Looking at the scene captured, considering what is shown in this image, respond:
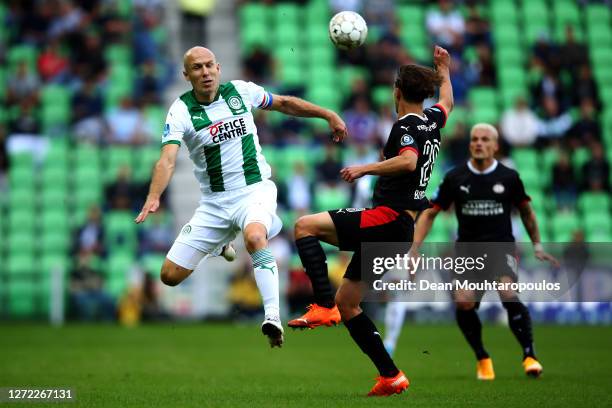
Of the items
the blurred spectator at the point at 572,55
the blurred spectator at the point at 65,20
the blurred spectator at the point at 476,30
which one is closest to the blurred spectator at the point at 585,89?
the blurred spectator at the point at 572,55

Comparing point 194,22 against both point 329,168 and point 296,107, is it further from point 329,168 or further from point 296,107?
point 296,107

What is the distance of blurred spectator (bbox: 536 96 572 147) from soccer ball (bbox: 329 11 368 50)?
13033mm

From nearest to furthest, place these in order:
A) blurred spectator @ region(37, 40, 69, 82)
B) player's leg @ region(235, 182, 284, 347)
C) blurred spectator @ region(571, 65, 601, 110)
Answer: player's leg @ region(235, 182, 284, 347) → blurred spectator @ region(571, 65, 601, 110) → blurred spectator @ region(37, 40, 69, 82)

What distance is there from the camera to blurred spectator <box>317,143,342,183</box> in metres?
20.2

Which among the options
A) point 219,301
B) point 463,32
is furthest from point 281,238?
point 463,32

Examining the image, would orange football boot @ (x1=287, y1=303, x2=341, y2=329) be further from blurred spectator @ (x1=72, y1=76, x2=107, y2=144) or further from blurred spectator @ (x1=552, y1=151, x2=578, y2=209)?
blurred spectator @ (x1=72, y1=76, x2=107, y2=144)

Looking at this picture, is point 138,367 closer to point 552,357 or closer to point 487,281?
point 487,281

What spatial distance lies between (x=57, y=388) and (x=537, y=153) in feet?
46.9

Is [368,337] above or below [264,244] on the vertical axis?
below

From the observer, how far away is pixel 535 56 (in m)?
22.9

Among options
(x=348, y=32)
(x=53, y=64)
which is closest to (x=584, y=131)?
(x=53, y=64)

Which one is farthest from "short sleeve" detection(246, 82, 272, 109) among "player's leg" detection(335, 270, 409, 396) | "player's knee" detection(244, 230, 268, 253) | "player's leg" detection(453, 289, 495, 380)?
"player's leg" detection(453, 289, 495, 380)

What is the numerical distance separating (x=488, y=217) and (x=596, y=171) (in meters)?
10.6

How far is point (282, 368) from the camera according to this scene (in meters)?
11.7
